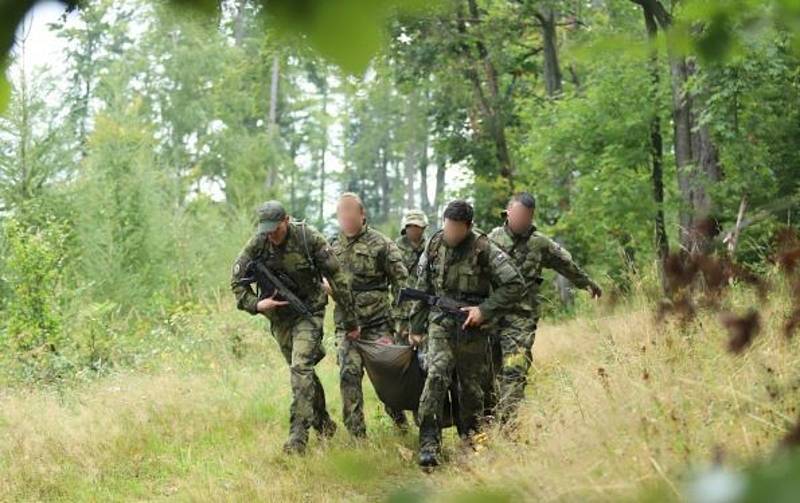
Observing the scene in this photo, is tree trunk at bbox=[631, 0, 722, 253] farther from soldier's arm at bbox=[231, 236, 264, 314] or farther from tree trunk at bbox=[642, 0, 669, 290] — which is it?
soldier's arm at bbox=[231, 236, 264, 314]

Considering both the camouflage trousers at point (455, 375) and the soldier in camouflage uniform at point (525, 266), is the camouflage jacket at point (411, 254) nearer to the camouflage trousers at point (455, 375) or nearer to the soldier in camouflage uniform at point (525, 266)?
the soldier in camouflage uniform at point (525, 266)

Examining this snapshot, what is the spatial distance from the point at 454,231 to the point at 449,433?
2306mm

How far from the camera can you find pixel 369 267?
29.3 feet

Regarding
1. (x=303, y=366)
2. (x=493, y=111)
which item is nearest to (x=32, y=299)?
(x=303, y=366)

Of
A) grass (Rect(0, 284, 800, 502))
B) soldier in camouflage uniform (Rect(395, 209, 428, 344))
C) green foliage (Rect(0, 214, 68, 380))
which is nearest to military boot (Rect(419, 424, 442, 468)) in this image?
grass (Rect(0, 284, 800, 502))

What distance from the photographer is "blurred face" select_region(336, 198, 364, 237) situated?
347 inches

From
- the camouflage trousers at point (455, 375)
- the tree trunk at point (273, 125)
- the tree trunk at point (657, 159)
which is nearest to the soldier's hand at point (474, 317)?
the camouflage trousers at point (455, 375)

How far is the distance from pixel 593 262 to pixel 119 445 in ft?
46.9

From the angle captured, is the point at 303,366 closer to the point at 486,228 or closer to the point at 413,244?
the point at 413,244

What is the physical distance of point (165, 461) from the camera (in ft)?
27.5

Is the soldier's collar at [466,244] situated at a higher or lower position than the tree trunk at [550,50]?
lower

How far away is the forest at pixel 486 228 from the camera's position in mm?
1896

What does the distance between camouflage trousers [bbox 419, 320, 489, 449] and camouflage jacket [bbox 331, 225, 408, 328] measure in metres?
1.18

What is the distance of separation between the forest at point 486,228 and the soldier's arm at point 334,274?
1102mm
